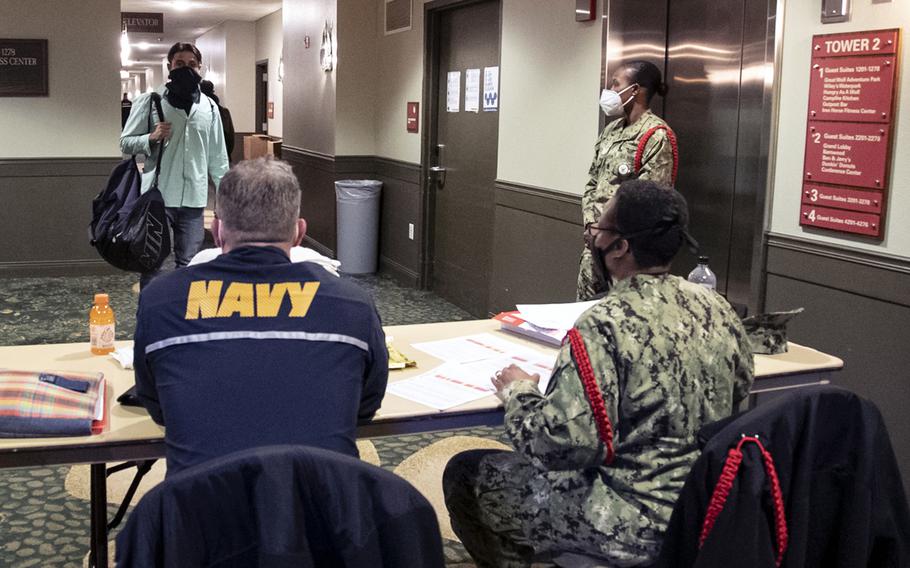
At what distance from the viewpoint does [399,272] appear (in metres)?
7.95

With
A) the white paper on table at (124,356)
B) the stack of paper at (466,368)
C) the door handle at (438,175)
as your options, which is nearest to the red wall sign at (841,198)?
the stack of paper at (466,368)

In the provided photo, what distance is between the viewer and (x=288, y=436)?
1.71m

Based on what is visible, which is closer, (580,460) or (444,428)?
(580,460)

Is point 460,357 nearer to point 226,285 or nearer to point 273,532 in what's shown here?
point 226,285

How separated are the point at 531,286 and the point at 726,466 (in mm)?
4245

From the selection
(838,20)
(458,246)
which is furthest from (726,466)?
(458,246)

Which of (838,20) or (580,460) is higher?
(838,20)

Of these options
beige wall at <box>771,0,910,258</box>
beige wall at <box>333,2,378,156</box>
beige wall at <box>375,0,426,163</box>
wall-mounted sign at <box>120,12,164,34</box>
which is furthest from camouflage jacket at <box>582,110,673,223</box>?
wall-mounted sign at <box>120,12,164,34</box>

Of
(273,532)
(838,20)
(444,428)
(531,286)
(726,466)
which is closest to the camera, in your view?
(273,532)

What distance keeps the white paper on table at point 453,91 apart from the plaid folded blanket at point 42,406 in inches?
201

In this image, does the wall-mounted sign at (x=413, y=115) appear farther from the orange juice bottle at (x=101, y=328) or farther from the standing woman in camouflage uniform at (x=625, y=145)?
the orange juice bottle at (x=101, y=328)

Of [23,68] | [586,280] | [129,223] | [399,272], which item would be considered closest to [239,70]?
[23,68]

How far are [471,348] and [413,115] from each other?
498 cm

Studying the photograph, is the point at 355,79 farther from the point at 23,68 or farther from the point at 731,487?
the point at 731,487
